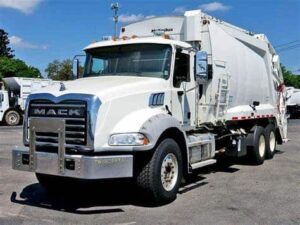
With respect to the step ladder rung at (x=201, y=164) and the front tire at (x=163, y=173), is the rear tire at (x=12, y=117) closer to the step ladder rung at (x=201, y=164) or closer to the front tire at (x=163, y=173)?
the step ladder rung at (x=201, y=164)

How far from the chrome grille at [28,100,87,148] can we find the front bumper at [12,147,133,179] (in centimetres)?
22

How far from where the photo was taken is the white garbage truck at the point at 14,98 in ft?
95.4

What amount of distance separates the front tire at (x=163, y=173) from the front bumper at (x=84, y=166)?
347 mm

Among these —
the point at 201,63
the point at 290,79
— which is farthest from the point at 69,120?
the point at 290,79

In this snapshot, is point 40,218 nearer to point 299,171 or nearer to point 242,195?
point 242,195

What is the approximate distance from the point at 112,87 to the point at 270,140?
288 inches

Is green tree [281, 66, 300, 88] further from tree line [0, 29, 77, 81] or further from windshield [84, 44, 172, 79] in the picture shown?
windshield [84, 44, 172, 79]

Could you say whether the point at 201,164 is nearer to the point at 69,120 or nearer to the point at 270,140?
the point at 69,120

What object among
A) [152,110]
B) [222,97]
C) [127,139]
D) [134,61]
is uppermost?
[134,61]

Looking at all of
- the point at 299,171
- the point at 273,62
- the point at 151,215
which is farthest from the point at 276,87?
the point at 151,215

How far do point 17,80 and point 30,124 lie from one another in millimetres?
23770

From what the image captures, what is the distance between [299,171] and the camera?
10.9 meters

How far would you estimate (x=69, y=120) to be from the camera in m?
6.86

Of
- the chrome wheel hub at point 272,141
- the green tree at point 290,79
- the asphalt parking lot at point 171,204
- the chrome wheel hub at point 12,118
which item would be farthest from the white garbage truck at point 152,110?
the green tree at point 290,79
